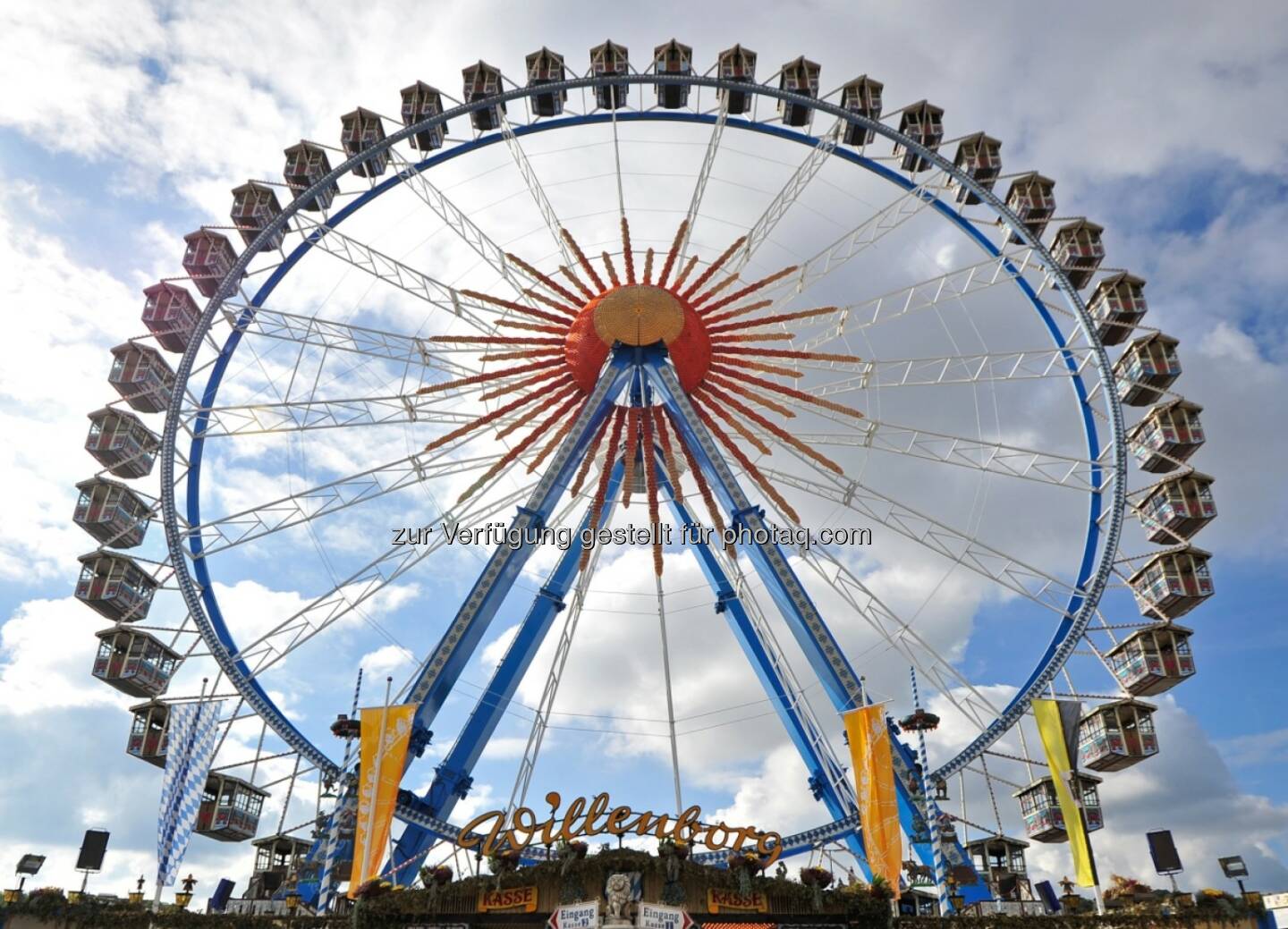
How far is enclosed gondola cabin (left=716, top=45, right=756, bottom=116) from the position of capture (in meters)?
27.6

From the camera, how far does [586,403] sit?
23.5m

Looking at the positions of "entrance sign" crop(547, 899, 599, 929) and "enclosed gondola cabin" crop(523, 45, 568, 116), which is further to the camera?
"enclosed gondola cabin" crop(523, 45, 568, 116)

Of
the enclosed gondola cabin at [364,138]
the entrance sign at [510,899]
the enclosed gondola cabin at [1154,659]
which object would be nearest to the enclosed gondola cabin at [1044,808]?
the enclosed gondola cabin at [1154,659]

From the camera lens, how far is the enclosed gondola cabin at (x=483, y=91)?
27.5 metres

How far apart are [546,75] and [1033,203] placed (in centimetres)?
1426

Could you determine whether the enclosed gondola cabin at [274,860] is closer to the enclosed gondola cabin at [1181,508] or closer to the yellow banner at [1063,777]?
the yellow banner at [1063,777]

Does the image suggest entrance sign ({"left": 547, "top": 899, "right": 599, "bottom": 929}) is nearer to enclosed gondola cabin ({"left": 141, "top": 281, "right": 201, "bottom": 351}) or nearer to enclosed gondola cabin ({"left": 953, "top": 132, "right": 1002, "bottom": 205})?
enclosed gondola cabin ({"left": 141, "top": 281, "right": 201, "bottom": 351})

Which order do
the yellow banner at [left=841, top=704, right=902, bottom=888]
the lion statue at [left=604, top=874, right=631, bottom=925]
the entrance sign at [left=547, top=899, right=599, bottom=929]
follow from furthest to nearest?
the yellow banner at [left=841, top=704, right=902, bottom=888], the lion statue at [left=604, top=874, right=631, bottom=925], the entrance sign at [left=547, top=899, right=599, bottom=929]

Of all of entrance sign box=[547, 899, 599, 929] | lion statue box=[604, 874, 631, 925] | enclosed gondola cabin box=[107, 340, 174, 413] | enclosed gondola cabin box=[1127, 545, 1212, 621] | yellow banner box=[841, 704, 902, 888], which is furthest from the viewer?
enclosed gondola cabin box=[107, 340, 174, 413]

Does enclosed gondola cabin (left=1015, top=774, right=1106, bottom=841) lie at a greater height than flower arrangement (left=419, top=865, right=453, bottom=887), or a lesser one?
greater

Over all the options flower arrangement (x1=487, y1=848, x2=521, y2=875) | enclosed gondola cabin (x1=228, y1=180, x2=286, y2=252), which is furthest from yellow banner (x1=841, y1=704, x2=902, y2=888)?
enclosed gondola cabin (x1=228, y1=180, x2=286, y2=252)

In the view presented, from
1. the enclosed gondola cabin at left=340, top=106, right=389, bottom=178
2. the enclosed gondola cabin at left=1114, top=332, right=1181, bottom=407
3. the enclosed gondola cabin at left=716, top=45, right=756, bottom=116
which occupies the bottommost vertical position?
the enclosed gondola cabin at left=1114, top=332, right=1181, bottom=407

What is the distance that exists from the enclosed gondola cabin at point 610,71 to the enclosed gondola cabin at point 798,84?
448 cm

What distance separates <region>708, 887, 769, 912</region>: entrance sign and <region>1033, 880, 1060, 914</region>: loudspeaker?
7.29 meters
